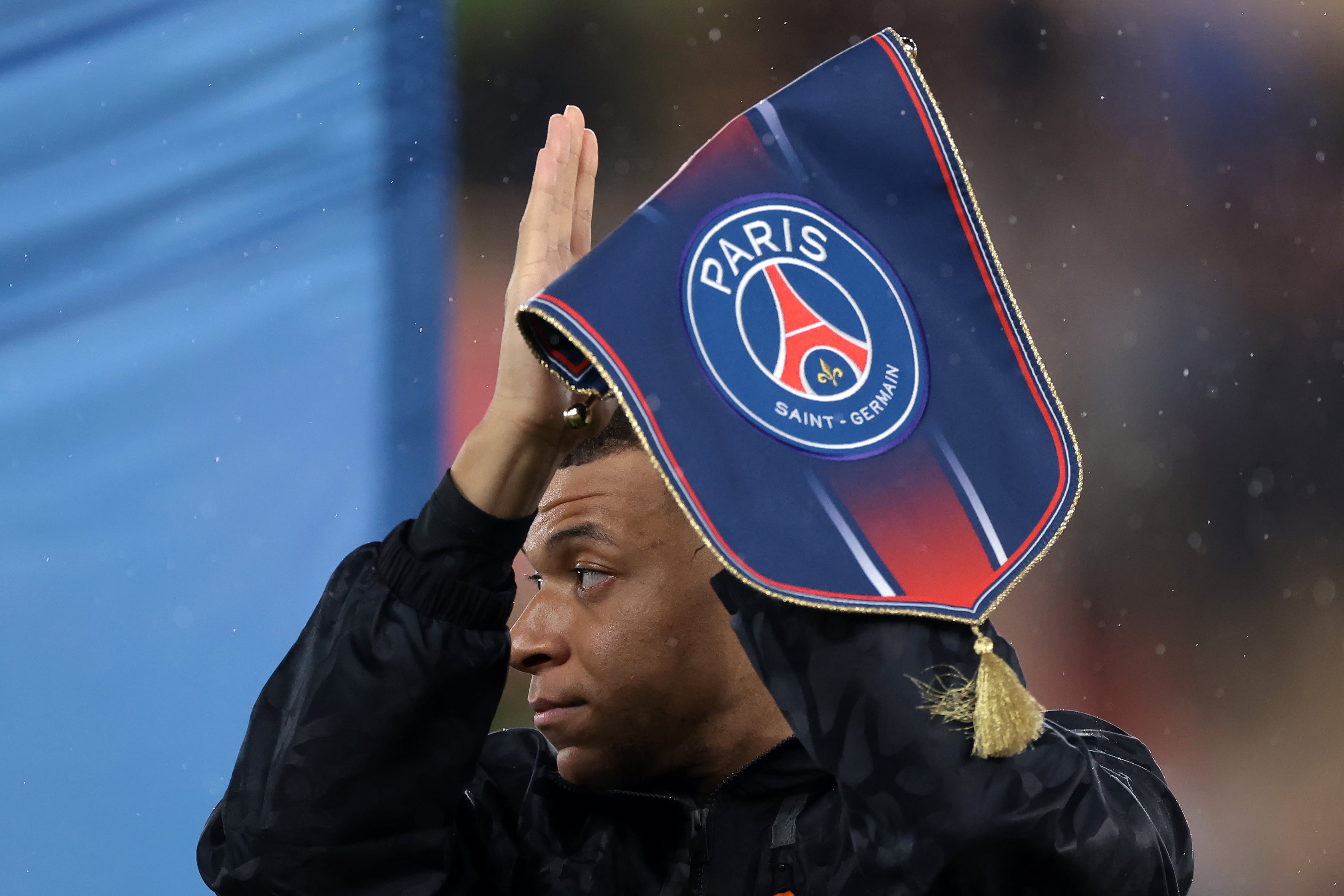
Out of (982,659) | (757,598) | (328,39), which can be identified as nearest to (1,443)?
(328,39)

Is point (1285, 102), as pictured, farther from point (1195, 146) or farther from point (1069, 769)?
point (1069, 769)

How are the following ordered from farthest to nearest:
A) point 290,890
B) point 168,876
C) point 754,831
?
1. point 168,876
2. point 754,831
3. point 290,890

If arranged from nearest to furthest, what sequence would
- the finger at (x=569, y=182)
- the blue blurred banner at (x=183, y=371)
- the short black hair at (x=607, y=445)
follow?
the finger at (x=569, y=182) < the short black hair at (x=607, y=445) < the blue blurred banner at (x=183, y=371)

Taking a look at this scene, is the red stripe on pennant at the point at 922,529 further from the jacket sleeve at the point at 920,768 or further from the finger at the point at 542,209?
the finger at the point at 542,209

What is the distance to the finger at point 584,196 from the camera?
1014mm

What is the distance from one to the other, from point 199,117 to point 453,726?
4.02ft

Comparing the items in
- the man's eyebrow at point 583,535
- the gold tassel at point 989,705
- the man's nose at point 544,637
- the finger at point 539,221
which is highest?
the finger at point 539,221

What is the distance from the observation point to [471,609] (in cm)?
88

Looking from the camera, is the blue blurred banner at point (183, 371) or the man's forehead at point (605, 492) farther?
the blue blurred banner at point (183, 371)

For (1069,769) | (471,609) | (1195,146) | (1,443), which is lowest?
(1069,769)

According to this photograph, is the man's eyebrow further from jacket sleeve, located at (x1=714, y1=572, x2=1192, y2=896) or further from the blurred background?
the blurred background

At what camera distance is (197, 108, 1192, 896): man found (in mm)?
747

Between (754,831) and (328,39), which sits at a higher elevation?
(328,39)

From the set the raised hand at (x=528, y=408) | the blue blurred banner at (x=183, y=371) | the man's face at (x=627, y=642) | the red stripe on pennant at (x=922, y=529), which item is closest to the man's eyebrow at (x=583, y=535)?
the man's face at (x=627, y=642)
